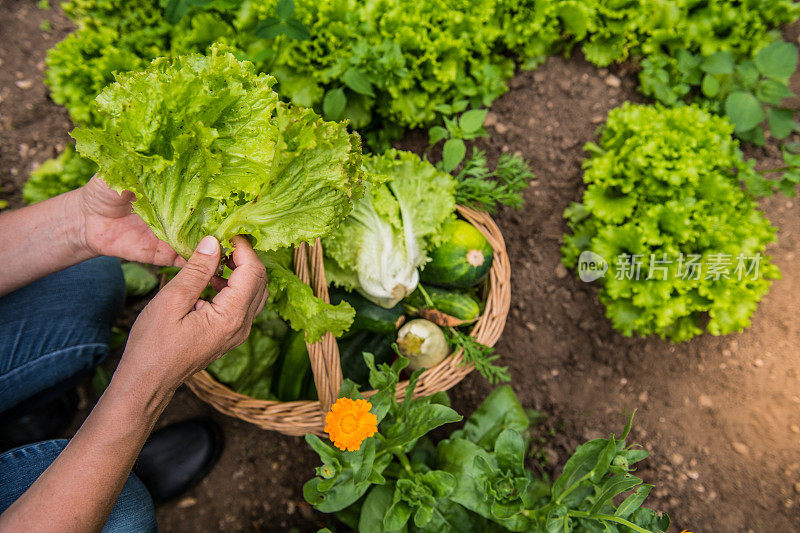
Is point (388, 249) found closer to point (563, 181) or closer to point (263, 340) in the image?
point (263, 340)

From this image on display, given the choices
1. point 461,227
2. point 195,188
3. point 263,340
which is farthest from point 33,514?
point 461,227

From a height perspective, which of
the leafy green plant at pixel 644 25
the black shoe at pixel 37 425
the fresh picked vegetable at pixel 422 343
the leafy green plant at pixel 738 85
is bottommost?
the black shoe at pixel 37 425

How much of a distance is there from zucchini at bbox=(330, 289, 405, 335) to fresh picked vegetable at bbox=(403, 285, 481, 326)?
0.27 ft

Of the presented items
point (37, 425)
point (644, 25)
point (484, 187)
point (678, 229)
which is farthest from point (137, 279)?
point (644, 25)

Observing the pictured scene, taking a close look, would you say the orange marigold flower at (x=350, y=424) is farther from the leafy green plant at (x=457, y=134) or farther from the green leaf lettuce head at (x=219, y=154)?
the leafy green plant at (x=457, y=134)

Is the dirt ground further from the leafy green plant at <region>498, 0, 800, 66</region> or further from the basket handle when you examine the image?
the basket handle

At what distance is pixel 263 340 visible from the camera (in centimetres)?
170

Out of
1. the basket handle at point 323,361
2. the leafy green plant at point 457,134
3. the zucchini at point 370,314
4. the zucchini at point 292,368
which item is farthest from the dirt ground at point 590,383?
the basket handle at point 323,361

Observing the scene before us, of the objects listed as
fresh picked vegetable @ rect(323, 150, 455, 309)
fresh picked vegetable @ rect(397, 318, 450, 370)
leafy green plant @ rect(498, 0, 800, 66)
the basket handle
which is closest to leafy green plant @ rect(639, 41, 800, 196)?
leafy green plant @ rect(498, 0, 800, 66)

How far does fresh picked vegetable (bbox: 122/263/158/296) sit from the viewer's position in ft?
6.77

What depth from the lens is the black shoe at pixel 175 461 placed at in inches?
74.5

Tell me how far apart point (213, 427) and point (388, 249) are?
1141mm

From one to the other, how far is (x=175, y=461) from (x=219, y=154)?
4.80 ft

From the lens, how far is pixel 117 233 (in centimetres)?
136
